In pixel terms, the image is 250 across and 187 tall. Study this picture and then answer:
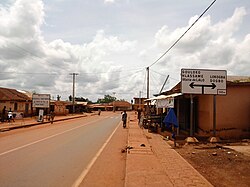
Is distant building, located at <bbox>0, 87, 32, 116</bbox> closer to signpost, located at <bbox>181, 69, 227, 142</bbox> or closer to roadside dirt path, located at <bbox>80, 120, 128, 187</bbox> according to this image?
signpost, located at <bbox>181, 69, 227, 142</bbox>

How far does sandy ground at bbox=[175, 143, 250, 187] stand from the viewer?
29.1 ft

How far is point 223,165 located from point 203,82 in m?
8.75

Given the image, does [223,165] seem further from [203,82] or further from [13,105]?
[13,105]

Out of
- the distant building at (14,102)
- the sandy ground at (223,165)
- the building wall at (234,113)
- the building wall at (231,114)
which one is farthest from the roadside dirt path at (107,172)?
the distant building at (14,102)

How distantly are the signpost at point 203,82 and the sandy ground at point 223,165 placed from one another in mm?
4548

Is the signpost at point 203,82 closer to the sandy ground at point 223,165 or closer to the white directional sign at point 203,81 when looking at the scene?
the white directional sign at point 203,81

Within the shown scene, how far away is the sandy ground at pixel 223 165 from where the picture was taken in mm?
8868

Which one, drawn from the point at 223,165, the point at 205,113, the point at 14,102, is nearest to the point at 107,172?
the point at 223,165

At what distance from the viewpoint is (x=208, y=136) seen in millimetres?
20047

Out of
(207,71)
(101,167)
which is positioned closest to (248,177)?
(101,167)

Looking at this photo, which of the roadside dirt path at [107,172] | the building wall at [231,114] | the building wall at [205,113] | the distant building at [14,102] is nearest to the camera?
the roadside dirt path at [107,172]

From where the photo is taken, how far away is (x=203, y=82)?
62.9 ft

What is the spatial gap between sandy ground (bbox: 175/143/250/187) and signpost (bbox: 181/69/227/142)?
4.55 meters

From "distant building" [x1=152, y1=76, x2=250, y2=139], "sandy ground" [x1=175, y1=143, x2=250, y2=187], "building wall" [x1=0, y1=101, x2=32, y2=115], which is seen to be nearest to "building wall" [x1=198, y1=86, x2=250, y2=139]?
"distant building" [x1=152, y1=76, x2=250, y2=139]
